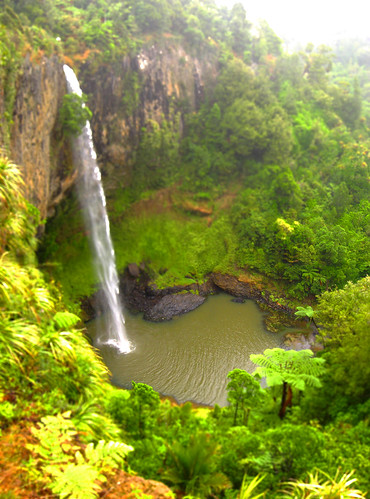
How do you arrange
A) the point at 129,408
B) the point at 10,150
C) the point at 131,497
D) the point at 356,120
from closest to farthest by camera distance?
the point at 131,497, the point at 129,408, the point at 10,150, the point at 356,120

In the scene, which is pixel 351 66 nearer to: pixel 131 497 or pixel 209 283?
pixel 209 283

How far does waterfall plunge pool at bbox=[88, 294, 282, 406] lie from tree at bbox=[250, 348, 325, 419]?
471 cm

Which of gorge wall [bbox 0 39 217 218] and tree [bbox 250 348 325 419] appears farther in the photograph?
gorge wall [bbox 0 39 217 218]

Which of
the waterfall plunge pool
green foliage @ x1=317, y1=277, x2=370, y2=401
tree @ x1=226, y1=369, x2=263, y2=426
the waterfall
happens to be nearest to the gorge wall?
the waterfall

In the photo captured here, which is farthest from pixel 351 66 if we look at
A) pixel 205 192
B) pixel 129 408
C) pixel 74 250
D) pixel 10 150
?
pixel 129 408

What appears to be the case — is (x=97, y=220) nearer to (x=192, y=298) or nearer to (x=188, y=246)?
(x=188, y=246)

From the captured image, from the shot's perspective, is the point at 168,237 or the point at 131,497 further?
the point at 168,237

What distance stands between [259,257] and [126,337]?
9.40m

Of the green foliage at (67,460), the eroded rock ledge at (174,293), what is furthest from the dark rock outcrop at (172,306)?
the green foliage at (67,460)

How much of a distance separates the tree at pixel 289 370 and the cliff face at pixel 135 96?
16.6 meters

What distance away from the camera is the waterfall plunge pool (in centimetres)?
1338

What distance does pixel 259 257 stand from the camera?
2053cm

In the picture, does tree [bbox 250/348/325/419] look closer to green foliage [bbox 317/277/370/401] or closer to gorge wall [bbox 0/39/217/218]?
green foliage [bbox 317/277/370/401]

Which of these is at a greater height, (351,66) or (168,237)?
(351,66)
